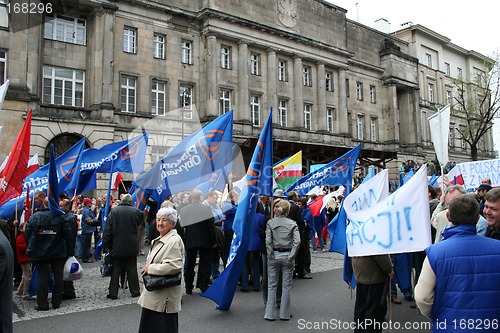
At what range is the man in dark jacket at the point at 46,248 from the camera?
758cm

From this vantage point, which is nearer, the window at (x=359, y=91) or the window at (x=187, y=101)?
the window at (x=187, y=101)

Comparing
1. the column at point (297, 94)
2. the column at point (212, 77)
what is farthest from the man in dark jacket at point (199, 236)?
the column at point (297, 94)

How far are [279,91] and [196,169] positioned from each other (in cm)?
2684

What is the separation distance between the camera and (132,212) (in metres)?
8.60

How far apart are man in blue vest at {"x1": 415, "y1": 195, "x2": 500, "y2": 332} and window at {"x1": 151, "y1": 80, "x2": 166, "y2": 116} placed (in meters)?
26.7

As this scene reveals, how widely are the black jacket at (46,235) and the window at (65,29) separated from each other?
20358 millimetres

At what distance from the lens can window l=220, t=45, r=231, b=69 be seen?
31609mm

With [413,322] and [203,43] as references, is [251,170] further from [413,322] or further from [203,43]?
[203,43]

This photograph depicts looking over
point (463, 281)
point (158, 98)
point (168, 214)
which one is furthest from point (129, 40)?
point (463, 281)

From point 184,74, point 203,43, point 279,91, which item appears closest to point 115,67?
point 184,74

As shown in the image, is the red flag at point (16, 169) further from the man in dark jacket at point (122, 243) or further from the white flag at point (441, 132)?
the white flag at point (441, 132)

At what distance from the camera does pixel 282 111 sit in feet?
116

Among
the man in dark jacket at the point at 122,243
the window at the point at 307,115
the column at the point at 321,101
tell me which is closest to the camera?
the man in dark jacket at the point at 122,243

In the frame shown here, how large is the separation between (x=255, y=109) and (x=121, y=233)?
26093 millimetres
